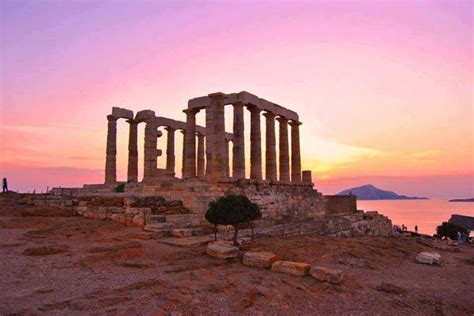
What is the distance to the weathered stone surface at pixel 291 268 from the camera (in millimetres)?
9398

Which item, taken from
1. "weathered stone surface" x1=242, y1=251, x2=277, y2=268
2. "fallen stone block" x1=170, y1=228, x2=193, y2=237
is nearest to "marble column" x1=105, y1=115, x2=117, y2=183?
"fallen stone block" x1=170, y1=228, x2=193, y2=237

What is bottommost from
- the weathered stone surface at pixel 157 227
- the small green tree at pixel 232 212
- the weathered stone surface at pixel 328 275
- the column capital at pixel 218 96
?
the weathered stone surface at pixel 328 275

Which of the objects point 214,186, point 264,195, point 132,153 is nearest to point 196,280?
point 214,186

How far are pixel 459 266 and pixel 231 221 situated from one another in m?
9.31

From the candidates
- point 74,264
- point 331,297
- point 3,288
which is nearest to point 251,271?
point 331,297

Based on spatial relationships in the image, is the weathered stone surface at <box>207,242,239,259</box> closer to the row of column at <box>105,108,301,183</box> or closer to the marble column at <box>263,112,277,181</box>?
the row of column at <box>105,108,301,183</box>

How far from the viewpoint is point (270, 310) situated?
6.96 meters

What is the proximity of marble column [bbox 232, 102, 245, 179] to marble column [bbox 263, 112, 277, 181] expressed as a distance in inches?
133

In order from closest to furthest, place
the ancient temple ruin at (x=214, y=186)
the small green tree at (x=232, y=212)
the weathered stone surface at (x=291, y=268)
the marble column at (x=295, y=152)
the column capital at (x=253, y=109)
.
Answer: the weathered stone surface at (x=291, y=268) < the small green tree at (x=232, y=212) < the ancient temple ruin at (x=214, y=186) < the column capital at (x=253, y=109) < the marble column at (x=295, y=152)

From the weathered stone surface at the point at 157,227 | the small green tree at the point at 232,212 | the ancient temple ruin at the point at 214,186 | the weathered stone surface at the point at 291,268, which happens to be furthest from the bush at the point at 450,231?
the weathered stone surface at the point at 291,268

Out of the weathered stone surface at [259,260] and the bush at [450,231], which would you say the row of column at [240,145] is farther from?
the bush at [450,231]

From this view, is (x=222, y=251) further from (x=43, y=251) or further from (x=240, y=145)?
(x=240, y=145)

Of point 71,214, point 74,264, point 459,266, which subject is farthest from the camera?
point 71,214

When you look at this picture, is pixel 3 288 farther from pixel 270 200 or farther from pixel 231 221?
pixel 270 200
